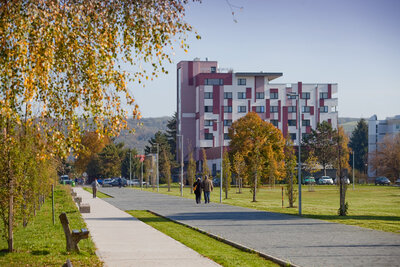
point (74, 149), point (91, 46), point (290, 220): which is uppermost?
point (91, 46)

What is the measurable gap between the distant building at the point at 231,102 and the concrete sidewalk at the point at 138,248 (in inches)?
3797

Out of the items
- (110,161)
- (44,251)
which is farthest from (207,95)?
(44,251)

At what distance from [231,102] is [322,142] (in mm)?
19858

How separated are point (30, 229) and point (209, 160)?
9375 cm

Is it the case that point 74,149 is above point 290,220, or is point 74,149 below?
above

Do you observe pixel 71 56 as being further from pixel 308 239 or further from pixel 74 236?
pixel 308 239

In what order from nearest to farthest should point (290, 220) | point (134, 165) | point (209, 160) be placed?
point (290, 220), point (209, 160), point (134, 165)

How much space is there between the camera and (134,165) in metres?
129

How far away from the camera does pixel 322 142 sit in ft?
399

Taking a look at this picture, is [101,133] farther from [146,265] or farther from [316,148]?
[316,148]

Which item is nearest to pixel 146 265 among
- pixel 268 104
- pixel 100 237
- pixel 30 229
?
pixel 100 237

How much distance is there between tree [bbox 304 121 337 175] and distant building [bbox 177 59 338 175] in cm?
345

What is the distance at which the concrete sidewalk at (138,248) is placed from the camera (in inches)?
512

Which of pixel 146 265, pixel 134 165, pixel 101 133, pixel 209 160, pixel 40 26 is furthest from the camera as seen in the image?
pixel 134 165
